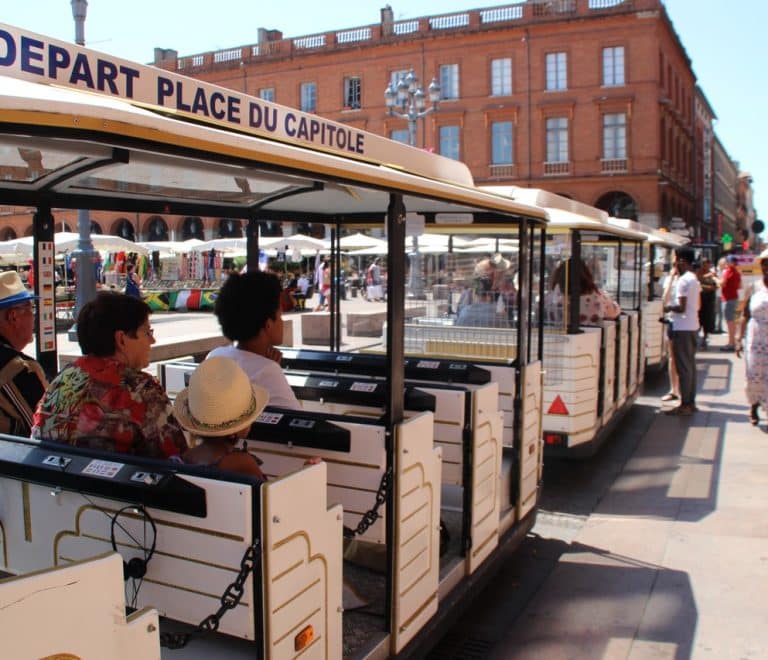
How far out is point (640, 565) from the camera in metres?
5.03

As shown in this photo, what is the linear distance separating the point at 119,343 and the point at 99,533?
2.23 feet

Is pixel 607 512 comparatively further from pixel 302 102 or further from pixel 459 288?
pixel 302 102

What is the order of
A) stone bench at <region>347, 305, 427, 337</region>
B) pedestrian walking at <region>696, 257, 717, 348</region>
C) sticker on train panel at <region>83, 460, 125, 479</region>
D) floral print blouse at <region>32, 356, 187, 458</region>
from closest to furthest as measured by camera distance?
sticker on train panel at <region>83, 460, 125, 479</region> → floral print blouse at <region>32, 356, 187, 458</region> → pedestrian walking at <region>696, 257, 717, 348</region> → stone bench at <region>347, 305, 427, 337</region>

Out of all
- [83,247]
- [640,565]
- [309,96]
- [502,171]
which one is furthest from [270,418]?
[309,96]

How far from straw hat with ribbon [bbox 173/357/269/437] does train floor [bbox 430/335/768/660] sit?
2.02 m

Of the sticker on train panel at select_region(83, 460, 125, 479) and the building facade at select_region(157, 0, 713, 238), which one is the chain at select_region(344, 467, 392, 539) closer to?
the sticker on train panel at select_region(83, 460, 125, 479)

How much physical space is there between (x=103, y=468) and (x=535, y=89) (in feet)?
135

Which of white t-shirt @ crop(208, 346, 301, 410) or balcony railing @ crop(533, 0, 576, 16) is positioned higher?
→ balcony railing @ crop(533, 0, 576, 16)

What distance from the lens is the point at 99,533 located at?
257 cm

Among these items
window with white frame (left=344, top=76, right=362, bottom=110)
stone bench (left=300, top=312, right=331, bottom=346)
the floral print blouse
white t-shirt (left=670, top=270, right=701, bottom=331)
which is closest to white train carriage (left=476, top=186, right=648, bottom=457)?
white t-shirt (left=670, top=270, right=701, bottom=331)

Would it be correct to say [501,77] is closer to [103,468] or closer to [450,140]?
[450,140]

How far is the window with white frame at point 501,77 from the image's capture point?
41.0 meters

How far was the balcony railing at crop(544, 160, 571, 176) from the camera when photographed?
4059 centimetres

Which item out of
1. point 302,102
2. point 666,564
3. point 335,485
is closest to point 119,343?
point 335,485
